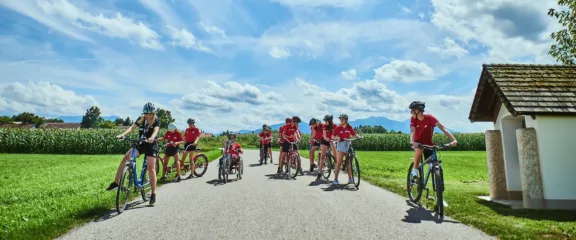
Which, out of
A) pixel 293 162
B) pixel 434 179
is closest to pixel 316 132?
pixel 293 162

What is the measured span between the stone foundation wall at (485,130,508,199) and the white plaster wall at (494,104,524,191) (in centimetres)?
12

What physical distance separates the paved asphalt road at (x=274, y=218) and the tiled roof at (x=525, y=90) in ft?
11.5

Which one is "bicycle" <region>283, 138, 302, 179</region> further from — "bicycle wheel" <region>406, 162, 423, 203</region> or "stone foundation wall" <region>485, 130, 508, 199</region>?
"stone foundation wall" <region>485, 130, 508, 199</region>

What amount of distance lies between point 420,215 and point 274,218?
8.96ft

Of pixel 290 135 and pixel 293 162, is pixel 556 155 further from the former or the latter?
pixel 290 135

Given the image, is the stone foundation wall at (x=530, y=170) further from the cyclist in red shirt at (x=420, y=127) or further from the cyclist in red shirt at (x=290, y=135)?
the cyclist in red shirt at (x=290, y=135)

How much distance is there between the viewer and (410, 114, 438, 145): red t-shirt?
25.7 feet

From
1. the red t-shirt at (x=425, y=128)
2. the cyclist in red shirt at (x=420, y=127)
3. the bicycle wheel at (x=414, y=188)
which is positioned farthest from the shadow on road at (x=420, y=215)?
the red t-shirt at (x=425, y=128)

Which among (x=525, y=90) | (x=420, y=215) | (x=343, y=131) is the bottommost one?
(x=420, y=215)

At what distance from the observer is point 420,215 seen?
22.3 feet

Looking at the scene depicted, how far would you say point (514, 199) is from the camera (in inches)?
364

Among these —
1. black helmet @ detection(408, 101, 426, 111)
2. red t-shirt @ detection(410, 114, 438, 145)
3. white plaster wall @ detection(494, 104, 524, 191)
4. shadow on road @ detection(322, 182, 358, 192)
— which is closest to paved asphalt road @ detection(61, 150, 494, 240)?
shadow on road @ detection(322, 182, 358, 192)

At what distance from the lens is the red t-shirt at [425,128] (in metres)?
7.85

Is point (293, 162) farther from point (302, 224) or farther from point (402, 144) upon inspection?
point (402, 144)
